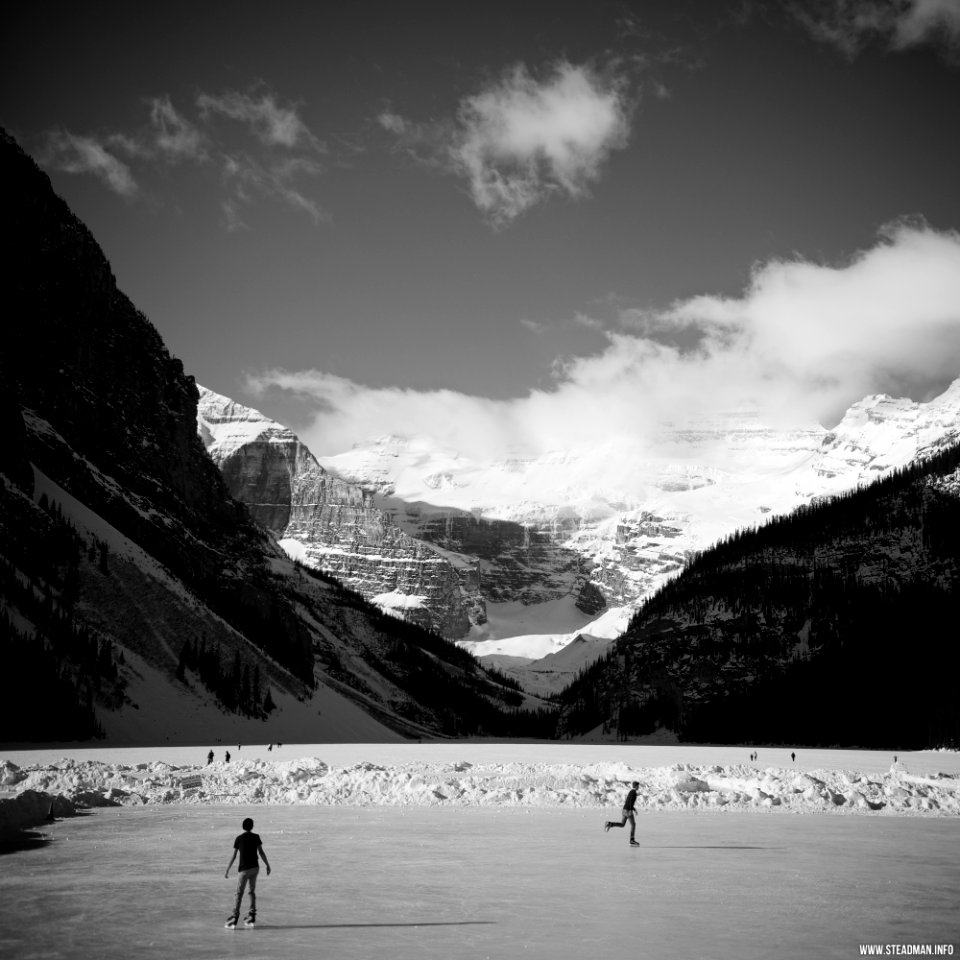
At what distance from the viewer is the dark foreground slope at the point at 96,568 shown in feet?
381

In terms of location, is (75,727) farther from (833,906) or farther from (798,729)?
(798,729)

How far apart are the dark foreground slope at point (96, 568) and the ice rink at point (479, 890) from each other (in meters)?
75.8

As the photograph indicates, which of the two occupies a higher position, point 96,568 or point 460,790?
point 96,568

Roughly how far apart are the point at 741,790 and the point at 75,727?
256ft

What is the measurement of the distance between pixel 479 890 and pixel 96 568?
125685 mm

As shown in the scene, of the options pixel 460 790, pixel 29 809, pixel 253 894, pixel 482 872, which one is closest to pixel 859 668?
pixel 460 790

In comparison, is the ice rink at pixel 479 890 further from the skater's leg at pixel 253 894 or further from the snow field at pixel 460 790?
the snow field at pixel 460 790

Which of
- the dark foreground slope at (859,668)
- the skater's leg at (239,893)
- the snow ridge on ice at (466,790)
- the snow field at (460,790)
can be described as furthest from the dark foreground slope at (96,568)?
the skater's leg at (239,893)

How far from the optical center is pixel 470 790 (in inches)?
1977

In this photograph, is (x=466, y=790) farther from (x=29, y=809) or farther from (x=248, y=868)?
(x=248, y=868)

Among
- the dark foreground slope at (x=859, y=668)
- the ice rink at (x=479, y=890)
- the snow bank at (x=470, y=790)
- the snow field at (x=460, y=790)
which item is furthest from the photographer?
the dark foreground slope at (x=859, y=668)

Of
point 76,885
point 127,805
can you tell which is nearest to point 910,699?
point 127,805

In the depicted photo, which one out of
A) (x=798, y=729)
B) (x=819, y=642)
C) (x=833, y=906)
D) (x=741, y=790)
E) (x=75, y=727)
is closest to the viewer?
(x=833, y=906)

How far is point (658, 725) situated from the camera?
199375mm
